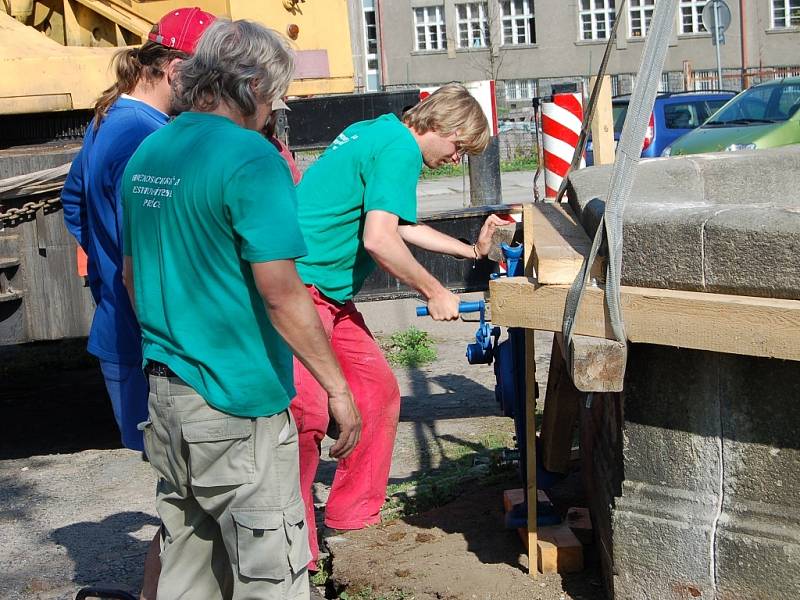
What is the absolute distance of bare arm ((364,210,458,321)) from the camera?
357cm

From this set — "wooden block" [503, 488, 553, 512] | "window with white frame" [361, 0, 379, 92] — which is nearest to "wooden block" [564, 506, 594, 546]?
"wooden block" [503, 488, 553, 512]

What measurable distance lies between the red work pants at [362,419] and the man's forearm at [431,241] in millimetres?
325

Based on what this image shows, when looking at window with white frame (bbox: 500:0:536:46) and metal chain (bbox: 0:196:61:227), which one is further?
window with white frame (bbox: 500:0:536:46)

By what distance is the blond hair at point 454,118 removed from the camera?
12.5ft

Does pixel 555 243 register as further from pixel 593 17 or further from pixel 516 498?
pixel 593 17

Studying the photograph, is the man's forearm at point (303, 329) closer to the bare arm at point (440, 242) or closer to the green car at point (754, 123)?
the bare arm at point (440, 242)

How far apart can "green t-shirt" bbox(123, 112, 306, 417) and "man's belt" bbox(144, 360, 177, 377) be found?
0.02 metres

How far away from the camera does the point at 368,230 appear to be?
3.59 meters

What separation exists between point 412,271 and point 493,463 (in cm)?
148

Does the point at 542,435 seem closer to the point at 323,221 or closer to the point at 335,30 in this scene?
the point at 323,221

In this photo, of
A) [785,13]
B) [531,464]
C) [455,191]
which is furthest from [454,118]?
[785,13]

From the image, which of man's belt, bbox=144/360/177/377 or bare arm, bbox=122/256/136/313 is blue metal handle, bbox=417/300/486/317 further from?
man's belt, bbox=144/360/177/377

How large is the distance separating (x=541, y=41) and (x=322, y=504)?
37.1 m

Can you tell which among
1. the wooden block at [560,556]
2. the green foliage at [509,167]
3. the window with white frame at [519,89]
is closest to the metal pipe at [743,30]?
the window with white frame at [519,89]
